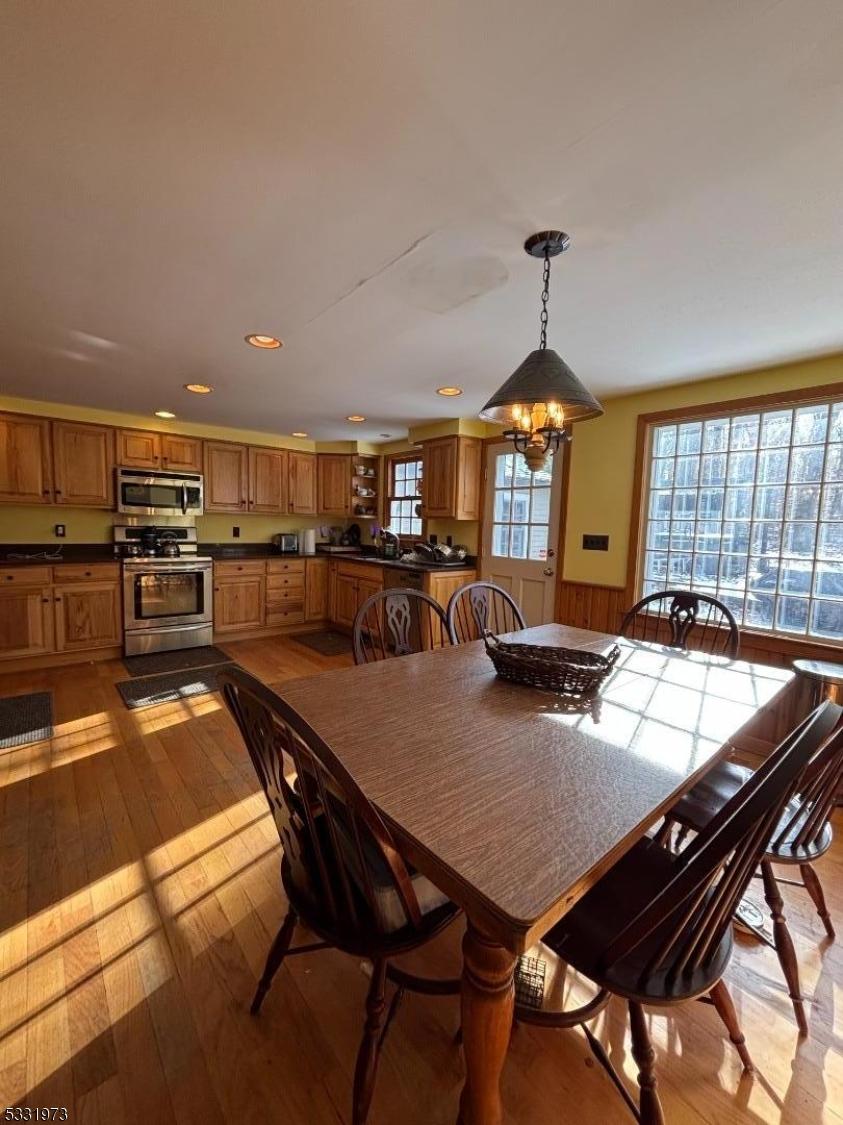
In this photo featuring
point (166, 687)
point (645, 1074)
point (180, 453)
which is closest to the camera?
point (645, 1074)

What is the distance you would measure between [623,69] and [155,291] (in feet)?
6.07

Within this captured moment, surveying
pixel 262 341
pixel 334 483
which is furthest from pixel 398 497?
pixel 262 341

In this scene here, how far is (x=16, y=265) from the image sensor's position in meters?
1.80

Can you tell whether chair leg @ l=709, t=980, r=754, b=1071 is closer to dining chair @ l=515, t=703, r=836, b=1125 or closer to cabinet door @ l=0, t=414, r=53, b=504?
dining chair @ l=515, t=703, r=836, b=1125

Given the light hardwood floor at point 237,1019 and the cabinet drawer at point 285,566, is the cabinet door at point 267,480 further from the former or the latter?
the light hardwood floor at point 237,1019

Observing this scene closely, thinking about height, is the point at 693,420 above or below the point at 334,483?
above

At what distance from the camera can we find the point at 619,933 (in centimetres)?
96

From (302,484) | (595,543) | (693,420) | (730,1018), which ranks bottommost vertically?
(730,1018)

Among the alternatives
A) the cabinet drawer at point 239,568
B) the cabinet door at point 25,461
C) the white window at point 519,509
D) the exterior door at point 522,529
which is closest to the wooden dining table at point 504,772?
the exterior door at point 522,529

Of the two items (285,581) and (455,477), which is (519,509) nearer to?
(455,477)

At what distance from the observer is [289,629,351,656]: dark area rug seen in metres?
4.71

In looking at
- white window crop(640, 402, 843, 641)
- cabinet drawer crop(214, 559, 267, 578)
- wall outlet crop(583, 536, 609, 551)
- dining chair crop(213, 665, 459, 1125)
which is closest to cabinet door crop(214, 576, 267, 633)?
cabinet drawer crop(214, 559, 267, 578)

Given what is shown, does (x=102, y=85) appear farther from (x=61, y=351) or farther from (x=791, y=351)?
(x=791, y=351)

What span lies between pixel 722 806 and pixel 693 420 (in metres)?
2.56
